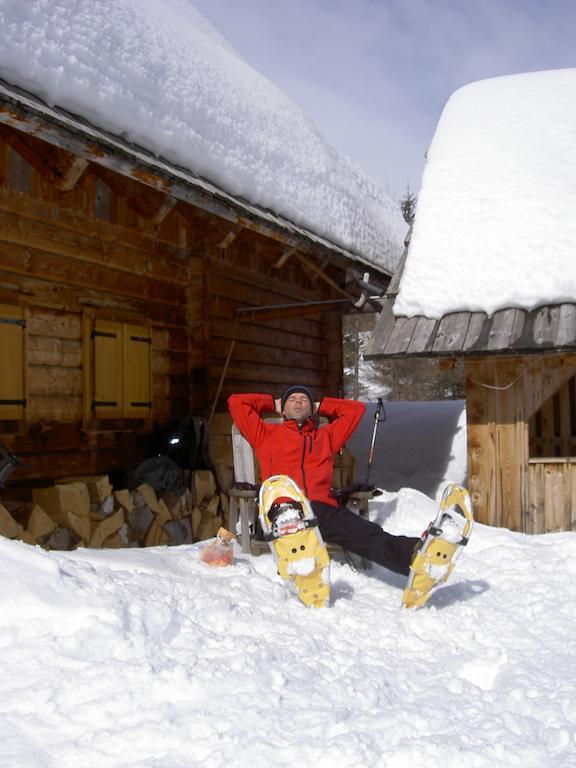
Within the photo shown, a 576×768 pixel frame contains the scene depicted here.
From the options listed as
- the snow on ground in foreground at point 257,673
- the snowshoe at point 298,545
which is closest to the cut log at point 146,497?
the snow on ground in foreground at point 257,673

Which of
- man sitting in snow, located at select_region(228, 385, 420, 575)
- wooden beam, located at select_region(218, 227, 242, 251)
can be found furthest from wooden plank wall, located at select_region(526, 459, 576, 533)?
wooden beam, located at select_region(218, 227, 242, 251)

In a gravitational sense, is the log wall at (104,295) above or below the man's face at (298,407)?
above

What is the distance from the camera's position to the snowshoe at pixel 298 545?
13.1 ft

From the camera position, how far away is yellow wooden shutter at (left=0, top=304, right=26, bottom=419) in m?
6.17

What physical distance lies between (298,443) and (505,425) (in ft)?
9.83

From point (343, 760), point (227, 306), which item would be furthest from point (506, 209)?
point (343, 760)

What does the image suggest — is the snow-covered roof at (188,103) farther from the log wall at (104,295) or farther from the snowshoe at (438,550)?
the snowshoe at (438,550)

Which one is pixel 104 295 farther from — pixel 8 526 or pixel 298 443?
pixel 298 443

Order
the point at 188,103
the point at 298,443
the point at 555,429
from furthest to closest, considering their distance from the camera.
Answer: the point at 555,429
the point at 188,103
the point at 298,443

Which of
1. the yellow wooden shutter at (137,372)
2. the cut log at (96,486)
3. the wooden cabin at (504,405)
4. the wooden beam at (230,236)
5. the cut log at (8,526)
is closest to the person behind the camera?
the cut log at (8,526)

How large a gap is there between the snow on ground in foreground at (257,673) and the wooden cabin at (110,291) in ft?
8.64

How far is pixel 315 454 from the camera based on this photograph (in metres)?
4.91

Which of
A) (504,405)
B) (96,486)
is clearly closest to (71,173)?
(96,486)

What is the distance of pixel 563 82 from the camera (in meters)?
10.6
